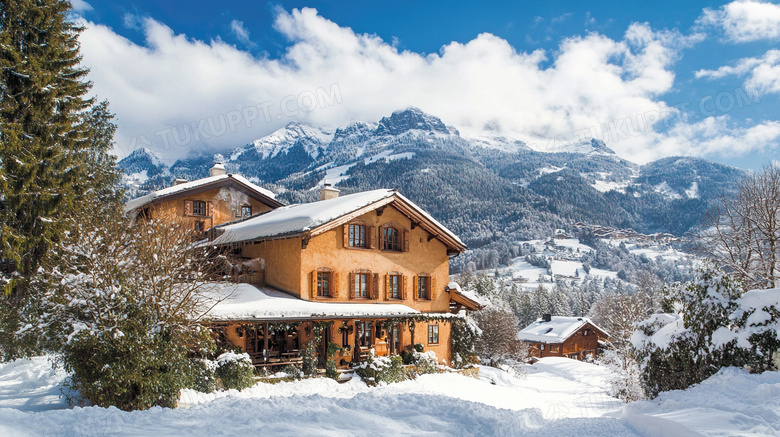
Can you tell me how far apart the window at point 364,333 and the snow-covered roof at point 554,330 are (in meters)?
41.0

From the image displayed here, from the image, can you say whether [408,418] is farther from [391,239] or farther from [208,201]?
[208,201]

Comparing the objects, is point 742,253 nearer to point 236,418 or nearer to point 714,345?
point 714,345

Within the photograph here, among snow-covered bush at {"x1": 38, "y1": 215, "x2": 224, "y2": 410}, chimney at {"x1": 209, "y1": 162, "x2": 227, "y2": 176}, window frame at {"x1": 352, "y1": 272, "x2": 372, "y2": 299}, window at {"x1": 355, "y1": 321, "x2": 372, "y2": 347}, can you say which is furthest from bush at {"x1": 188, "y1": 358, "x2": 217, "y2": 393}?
chimney at {"x1": 209, "y1": 162, "x2": 227, "y2": 176}

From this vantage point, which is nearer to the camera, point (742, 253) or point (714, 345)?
point (714, 345)

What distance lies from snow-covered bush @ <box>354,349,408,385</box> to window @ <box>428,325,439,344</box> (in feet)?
14.6

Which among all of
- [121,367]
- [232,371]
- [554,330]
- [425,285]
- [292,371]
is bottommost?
[554,330]

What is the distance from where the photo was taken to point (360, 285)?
24.7 metres

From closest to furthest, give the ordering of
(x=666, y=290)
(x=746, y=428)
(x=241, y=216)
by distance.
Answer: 1. (x=746, y=428)
2. (x=666, y=290)
3. (x=241, y=216)

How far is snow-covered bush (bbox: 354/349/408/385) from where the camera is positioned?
2100 cm

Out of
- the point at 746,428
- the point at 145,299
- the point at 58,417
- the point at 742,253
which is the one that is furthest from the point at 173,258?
the point at 742,253

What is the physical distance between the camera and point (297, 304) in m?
21.1

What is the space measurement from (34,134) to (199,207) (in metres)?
11.2

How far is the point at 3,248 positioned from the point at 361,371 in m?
15.1

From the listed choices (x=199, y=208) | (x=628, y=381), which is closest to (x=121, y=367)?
(x=199, y=208)
